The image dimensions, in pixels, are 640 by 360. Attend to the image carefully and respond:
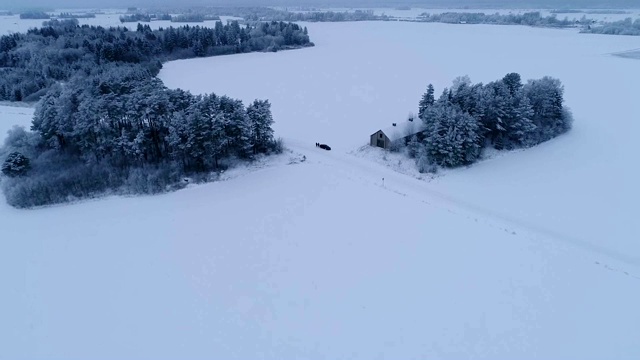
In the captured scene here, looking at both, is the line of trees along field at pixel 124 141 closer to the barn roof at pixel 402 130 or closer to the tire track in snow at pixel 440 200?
the tire track in snow at pixel 440 200

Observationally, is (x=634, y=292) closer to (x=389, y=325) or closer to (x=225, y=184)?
(x=389, y=325)

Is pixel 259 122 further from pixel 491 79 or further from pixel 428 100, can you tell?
pixel 491 79

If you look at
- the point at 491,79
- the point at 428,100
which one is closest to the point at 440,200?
the point at 428,100

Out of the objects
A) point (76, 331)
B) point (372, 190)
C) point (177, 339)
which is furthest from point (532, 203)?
point (76, 331)

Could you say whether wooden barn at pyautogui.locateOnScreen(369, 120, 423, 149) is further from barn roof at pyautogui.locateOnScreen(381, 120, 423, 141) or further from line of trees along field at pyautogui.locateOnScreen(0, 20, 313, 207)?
line of trees along field at pyautogui.locateOnScreen(0, 20, 313, 207)

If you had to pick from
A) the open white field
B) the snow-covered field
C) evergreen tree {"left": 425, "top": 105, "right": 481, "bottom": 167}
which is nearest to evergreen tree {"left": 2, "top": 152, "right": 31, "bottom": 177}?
the snow-covered field

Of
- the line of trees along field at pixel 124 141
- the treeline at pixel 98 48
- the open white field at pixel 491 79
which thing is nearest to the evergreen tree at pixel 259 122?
the line of trees along field at pixel 124 141
